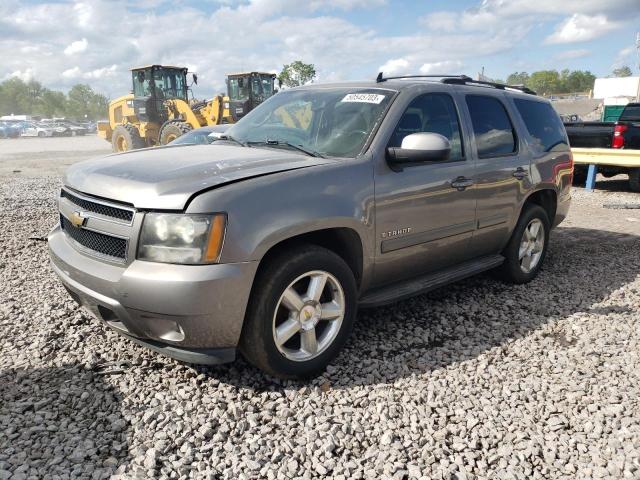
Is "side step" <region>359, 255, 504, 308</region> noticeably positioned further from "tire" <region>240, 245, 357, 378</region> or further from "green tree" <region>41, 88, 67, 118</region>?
"green tree" <region>41, 88, 67, 118</region>

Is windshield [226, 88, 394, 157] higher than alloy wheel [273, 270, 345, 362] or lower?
higher

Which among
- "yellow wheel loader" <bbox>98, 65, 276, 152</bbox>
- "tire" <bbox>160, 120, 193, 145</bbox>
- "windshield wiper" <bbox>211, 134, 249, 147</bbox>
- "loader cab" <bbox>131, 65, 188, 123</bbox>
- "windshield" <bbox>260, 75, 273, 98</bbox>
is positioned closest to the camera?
"windshield wiper" <bbox>211, 134, 249, 147</bbox>

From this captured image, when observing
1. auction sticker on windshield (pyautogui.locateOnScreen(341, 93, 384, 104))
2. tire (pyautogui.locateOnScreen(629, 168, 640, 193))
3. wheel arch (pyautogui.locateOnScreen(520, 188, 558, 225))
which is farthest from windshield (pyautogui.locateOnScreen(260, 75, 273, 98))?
auction sticker on windshield (pyautogui.locateOnScreen(341, 93, 384, 104))

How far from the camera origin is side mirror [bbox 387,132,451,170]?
3.34 metres

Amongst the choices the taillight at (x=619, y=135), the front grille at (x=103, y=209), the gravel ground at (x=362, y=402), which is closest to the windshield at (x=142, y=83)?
the taillight at (x=619, y=135)

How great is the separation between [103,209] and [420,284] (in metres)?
2.20

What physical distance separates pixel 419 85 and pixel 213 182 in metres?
1.92

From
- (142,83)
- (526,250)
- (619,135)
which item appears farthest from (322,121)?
(142,83)

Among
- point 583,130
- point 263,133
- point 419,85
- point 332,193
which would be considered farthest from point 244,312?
point 583,130

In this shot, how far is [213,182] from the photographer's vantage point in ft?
9.02

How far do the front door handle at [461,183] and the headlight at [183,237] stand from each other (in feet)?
6.52

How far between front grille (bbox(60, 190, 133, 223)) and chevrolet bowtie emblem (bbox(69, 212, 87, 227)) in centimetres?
5

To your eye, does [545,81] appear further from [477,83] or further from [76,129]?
[477,83]

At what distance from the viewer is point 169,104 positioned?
17.6 meters
